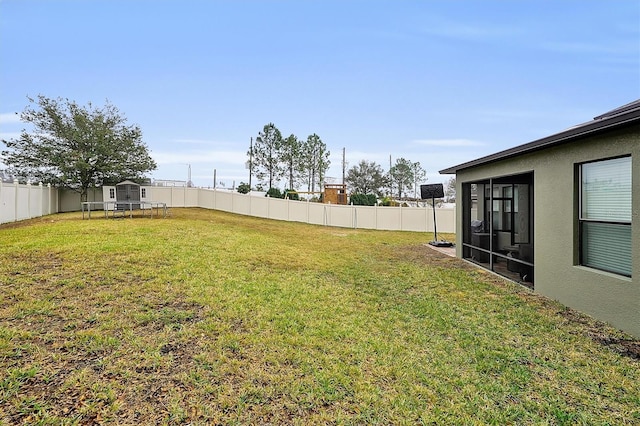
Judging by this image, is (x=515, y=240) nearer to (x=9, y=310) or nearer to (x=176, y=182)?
(x=9, y=310)

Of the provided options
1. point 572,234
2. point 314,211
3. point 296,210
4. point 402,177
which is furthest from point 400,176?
point 572,234

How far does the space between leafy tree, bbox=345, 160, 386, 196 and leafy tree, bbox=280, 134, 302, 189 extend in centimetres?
1029

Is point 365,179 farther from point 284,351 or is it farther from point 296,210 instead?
point 284,351

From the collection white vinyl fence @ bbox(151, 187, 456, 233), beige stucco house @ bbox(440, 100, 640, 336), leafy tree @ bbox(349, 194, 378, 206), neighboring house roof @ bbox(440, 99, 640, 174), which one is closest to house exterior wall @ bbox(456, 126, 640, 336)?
beige stucco house @ bbox(440, 100, 640, 336)

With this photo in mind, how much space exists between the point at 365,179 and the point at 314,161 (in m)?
9.77

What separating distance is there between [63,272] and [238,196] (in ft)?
52.5

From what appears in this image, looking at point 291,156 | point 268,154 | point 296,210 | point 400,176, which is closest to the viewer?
point 296,210

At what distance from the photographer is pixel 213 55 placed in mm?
13328

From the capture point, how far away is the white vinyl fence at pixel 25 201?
12438mm

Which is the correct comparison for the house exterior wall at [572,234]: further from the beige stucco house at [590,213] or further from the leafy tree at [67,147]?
the leafy tree at [67,147]

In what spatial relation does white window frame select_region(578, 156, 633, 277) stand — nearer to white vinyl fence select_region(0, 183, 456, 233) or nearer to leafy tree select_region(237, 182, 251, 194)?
white vinyl fence select_region(0, 183, 456, 233)

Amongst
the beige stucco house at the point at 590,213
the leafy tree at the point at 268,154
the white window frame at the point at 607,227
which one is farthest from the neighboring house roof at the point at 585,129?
the leafy tree at the point at 268,154

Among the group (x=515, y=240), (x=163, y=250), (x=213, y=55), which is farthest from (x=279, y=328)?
(x=213, y=55)

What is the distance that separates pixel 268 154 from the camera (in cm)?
3039
